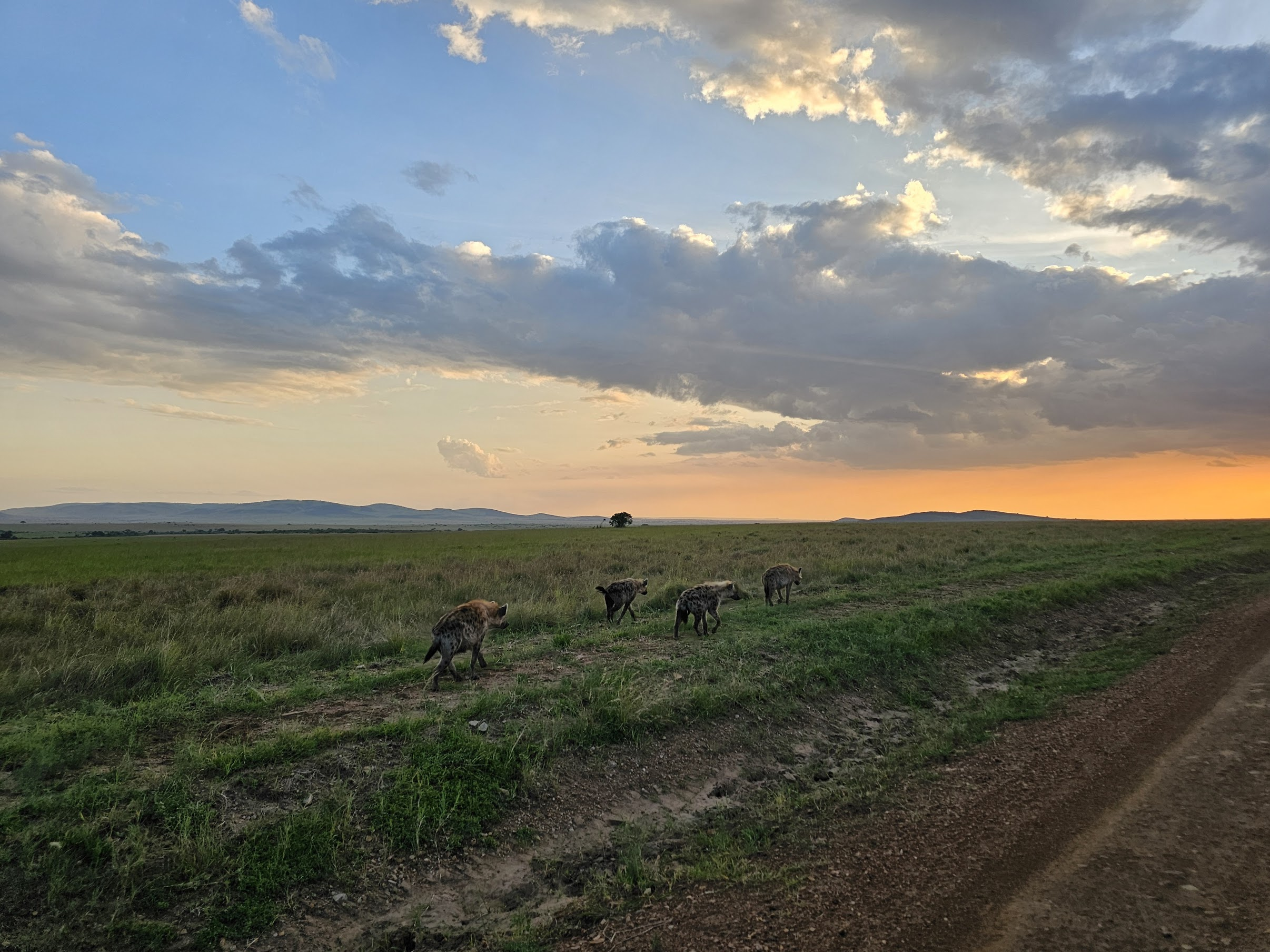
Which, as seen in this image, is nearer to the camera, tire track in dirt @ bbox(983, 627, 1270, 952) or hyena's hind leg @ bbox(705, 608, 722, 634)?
tire track in dirt @ bbox(983, 627, 1270, 952)

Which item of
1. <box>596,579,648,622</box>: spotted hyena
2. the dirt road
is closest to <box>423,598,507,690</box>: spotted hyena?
the dirt road

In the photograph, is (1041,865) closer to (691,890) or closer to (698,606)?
(691,890)

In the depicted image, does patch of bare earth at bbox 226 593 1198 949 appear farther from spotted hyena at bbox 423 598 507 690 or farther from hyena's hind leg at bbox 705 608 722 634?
hyena's hind leg at bbox 705 608 722 634

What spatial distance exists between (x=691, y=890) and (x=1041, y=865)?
3.05 metres

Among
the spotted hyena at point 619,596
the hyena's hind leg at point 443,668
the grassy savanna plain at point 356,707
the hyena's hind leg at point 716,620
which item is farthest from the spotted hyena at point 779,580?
Result: the hyena's hind leg at point 443,668

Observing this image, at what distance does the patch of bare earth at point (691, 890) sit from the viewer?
512 centimetres

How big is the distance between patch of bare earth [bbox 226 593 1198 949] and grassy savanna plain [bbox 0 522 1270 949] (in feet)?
0.76

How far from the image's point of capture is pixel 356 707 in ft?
29.9

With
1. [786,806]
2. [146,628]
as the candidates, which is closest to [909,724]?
[786,806]

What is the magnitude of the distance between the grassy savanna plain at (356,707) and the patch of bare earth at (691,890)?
0.23 metres

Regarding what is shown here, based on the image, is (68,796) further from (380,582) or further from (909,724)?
(380,582)

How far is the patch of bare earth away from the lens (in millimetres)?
5125

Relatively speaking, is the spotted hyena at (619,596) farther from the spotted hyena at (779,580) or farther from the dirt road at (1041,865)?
the dirt road at (1041,865)

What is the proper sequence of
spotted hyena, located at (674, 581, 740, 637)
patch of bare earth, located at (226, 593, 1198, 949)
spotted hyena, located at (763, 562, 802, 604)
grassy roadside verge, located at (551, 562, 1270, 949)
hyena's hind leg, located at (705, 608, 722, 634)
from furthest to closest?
spotted hyena, located at (763, 562, 802, 604)
hyena's hind leg, located at (705, 608, 722, 634)
spotted hyena, located at (674, 581, 740, 637)
grassy roadside verge, located at (551, 562, 1270, 949)
patch of bare earth, located at (226, 593, 1198, 949)
